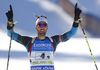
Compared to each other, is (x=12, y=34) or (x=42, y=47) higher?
(x=12, y=34)

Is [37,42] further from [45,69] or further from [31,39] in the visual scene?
[45,69]

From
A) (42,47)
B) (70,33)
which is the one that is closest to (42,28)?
(42,47)

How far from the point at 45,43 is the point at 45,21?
842 millimetres

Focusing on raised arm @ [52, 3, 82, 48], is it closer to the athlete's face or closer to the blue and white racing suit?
the blue and white racing suit

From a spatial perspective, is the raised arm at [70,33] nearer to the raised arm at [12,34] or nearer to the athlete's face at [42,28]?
the athlete's face at [42,28]

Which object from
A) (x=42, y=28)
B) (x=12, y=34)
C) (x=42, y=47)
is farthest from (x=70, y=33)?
(x=12, y=34)

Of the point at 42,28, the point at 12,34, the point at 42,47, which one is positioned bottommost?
the point at 42,47

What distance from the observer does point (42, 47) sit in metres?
9.37

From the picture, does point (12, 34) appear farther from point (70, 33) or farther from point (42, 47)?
point (70, 33)

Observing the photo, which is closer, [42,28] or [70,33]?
[42,28]

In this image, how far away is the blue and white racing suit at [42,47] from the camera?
9.20 m

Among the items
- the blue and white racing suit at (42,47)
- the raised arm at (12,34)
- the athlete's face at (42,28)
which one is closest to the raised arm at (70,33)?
the blue and white racing suit at (42,47)

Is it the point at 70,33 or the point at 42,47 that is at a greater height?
the point at 70,33

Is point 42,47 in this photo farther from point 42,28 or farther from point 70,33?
point 70,33
